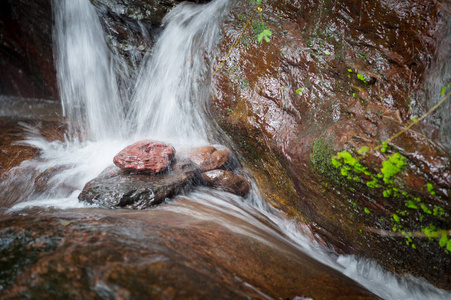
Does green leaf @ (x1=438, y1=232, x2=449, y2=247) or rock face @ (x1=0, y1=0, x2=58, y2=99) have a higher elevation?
rock face @ (x1=0, y1=0, x2=58, y2=99)

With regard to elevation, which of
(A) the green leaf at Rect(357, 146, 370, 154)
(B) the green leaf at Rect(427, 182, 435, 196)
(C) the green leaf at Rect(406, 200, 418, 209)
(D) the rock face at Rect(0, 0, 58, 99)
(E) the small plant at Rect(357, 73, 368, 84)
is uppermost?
(D) the rock face at Rect(0, 0, 58, 99)

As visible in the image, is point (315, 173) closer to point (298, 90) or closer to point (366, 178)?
point (366, 178)

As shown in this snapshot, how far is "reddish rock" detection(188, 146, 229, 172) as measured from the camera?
15.4 ft

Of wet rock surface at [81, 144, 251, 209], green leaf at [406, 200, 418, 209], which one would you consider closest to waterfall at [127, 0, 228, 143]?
wet rock surface at [81, 144, 251, 209]

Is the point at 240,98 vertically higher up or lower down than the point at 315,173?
higher up

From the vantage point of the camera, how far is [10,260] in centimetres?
165

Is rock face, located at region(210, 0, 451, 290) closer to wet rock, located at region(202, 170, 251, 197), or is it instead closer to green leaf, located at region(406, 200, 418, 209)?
green leaf, located at region(406, 200, 418, 209)

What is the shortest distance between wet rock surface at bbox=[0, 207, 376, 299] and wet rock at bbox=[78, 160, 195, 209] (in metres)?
1.00

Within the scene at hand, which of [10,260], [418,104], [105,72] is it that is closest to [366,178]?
[418,104]

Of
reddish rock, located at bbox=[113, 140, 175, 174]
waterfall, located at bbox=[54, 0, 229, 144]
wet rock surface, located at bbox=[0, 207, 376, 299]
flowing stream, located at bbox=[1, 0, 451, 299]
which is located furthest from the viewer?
waterfall, located at bbox=[54, 0, 229, 144]

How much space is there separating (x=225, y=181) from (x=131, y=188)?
1734 millimetres

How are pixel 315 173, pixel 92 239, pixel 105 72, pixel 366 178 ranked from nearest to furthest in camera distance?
pixel 92 239 < pixel 366 178 < pixel 315 173 < pixel 105 72

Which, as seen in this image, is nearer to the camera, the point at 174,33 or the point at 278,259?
the point at 278,259

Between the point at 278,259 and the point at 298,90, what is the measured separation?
2.54m
